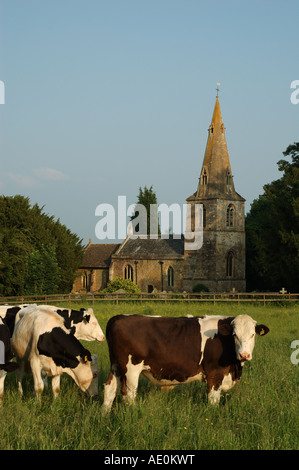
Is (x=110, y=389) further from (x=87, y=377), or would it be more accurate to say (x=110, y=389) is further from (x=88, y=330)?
(x=88, y=330)

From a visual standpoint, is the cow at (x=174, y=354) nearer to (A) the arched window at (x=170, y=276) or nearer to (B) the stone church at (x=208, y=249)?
(B) the stone church at (x=208, y=249)

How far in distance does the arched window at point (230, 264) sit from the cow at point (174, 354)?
51877mm

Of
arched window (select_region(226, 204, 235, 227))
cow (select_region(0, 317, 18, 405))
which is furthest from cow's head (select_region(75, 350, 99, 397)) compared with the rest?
arched window (select_region(226, 204, 235, 227))

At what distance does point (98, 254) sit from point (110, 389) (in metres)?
60.7

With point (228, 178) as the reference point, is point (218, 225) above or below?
below

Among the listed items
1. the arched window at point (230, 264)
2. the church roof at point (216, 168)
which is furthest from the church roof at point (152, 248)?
the church roof at point (216, 168)

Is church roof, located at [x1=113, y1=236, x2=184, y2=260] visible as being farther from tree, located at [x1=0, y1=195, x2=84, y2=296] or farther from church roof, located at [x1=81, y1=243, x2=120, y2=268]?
tree, located at [x1=0, y1=195, x2=84, y2=296]

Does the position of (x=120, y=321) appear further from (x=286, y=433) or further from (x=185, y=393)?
(x=286, y=433)

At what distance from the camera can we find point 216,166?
6328cm

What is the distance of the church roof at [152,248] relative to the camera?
6250 centimetres

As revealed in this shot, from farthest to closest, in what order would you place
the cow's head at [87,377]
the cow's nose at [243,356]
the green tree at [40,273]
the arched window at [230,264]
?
the arched window at [230,264] < the green tree at [40,273] < the cow's head at [87,377] < the cow's nose at [243,356]

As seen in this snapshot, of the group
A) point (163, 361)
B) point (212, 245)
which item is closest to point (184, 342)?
point (163, 361)

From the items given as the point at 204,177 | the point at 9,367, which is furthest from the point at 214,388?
the point at 204,177

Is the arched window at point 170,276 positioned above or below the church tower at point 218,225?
below
